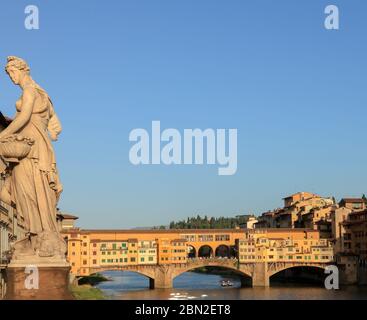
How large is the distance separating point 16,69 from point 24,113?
0.57 metres

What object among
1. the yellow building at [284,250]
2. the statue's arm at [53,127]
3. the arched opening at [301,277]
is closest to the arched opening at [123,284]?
the yellow building at [284,250]

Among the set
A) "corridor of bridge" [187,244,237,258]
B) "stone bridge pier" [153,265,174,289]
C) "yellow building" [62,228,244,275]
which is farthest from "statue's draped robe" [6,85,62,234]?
"corridor of bridge" [187,244,237,258]

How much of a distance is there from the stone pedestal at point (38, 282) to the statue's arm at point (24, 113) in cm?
123

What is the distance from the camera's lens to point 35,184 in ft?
19.4

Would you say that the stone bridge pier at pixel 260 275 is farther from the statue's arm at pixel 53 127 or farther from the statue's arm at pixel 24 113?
the statue's arm at pixel 24 113

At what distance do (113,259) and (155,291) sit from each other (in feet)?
24.8

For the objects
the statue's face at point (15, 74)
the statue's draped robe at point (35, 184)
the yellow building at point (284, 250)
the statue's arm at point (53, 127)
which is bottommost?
the yellow building at point (284, 250)

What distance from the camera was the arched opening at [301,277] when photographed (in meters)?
73.8

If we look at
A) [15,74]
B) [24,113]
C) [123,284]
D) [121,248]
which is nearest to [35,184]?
[24,113]

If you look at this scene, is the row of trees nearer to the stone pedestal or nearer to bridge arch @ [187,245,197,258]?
bridge arch @ [187,245,197,258]

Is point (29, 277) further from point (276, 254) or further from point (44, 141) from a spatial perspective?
point (276, 254)

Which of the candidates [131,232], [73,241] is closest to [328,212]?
[131,232]

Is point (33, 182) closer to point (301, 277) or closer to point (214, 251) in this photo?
point (214, 251)

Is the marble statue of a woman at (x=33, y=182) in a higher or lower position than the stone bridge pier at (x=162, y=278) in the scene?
higher
